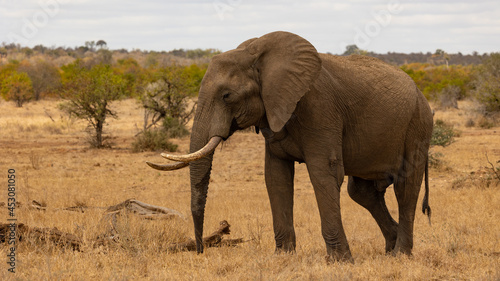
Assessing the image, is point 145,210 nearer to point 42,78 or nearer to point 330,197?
point 330,197

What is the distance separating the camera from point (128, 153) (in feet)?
68.9

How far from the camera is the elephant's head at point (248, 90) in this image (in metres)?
5.81

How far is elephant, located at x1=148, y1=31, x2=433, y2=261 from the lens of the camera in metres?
5.84

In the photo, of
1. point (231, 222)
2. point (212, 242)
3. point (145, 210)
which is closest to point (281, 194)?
point (212, 242)

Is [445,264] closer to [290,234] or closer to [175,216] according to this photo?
[290,234]

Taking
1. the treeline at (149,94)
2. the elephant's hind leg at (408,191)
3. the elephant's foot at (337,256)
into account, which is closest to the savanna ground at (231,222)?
the elephant's foot at (337,256)

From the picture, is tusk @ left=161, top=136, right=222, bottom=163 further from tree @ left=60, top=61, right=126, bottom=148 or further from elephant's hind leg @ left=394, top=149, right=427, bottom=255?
tree @ left=60, top=61, right=126, bottom=148

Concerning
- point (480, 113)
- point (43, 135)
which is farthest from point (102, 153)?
point (480, 113)

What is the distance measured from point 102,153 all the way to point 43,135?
706cm

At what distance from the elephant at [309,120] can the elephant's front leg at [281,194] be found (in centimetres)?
1

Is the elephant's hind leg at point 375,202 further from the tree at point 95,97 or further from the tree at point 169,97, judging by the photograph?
the tree at point 169,97

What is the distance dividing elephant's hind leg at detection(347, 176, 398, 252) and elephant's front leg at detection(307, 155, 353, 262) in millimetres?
1383

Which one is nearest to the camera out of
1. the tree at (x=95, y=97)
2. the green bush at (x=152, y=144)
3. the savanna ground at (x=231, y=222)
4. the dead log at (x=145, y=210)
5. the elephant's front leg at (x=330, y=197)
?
the savanna ground at (x=231, y=222)

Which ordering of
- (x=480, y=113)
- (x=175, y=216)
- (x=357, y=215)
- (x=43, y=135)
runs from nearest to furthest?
1. (x=175, y=216)
2. (x=357, y=215)
3. (x=43, y=135)
4. (x=480, y=113)
